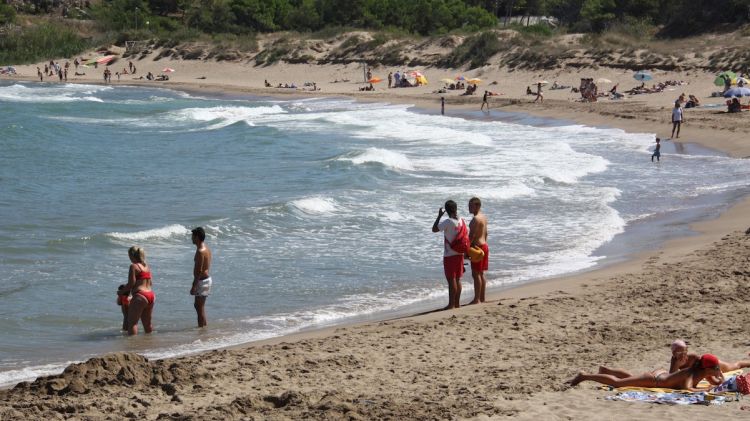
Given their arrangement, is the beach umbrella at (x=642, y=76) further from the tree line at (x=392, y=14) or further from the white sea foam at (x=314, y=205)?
the white sea foam at (x=314, y=205)

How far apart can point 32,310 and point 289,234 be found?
5783mm

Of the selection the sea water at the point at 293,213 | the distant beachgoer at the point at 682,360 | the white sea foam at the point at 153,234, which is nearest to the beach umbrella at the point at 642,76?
the sea water at the point at 293,213

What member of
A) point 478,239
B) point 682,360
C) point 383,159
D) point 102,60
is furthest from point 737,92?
point 102,60

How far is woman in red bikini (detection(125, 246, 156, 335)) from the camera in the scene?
36.6 feet

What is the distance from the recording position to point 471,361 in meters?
9.26

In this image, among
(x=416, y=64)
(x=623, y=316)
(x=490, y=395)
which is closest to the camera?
(x=490, y=395)

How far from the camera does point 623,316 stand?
1077 cm

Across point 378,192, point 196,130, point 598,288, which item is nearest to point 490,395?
point 598,288

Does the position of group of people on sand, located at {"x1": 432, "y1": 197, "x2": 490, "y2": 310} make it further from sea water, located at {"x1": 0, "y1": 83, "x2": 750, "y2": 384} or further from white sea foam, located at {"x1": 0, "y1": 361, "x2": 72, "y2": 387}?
Result: white sea foam, located at {"x1": 0, "y1": 361, "x2": 72, "y2": 387}

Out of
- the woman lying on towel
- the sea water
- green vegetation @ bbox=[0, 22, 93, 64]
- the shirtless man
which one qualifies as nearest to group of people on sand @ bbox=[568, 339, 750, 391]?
the woman lying on towel

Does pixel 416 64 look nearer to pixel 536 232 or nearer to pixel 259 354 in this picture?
pixel 536 232

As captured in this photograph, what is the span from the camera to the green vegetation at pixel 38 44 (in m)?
87.0

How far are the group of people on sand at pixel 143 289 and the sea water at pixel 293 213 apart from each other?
0.26m

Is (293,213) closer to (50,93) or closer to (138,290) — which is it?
(138,290)
